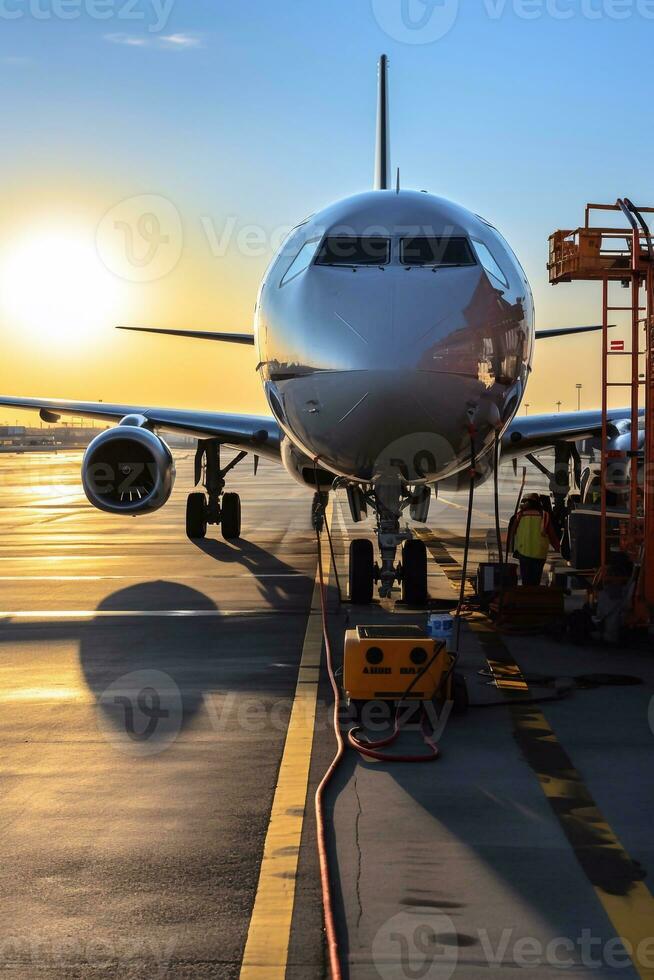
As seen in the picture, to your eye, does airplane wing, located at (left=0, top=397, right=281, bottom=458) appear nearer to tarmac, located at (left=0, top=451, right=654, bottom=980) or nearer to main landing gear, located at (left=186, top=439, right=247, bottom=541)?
main landing gear, located at (left=186, top=439, right=247, bottom=541)

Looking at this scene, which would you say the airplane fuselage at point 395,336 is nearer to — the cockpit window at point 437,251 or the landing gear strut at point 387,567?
the cockpit window at point 437,251

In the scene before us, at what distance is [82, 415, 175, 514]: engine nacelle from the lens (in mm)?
14078

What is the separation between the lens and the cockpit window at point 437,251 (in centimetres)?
932

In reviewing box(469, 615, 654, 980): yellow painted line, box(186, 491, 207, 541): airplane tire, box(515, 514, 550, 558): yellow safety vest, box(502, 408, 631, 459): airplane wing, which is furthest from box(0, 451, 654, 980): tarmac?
box(186, 491, 207, 541): airplane tire

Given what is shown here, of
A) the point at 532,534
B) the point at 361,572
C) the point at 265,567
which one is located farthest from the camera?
the point at 265,567

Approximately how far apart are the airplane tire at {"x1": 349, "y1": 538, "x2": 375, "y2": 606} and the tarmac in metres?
1.96

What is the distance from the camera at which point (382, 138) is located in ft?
60.0

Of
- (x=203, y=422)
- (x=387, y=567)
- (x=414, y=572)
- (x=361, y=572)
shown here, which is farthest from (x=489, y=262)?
(x=203, y=422)

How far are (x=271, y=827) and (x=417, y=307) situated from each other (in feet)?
15.8

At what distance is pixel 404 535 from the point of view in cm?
1135

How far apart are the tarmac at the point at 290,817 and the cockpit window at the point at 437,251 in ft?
11.4

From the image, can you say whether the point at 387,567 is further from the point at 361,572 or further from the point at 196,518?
the point at 196,518

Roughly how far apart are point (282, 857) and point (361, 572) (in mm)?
7726

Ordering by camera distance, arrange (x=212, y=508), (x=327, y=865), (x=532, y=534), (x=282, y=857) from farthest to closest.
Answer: (x=212, y=508), (x=532, y=534), (x=282, y=857), (x=327, y=865)
